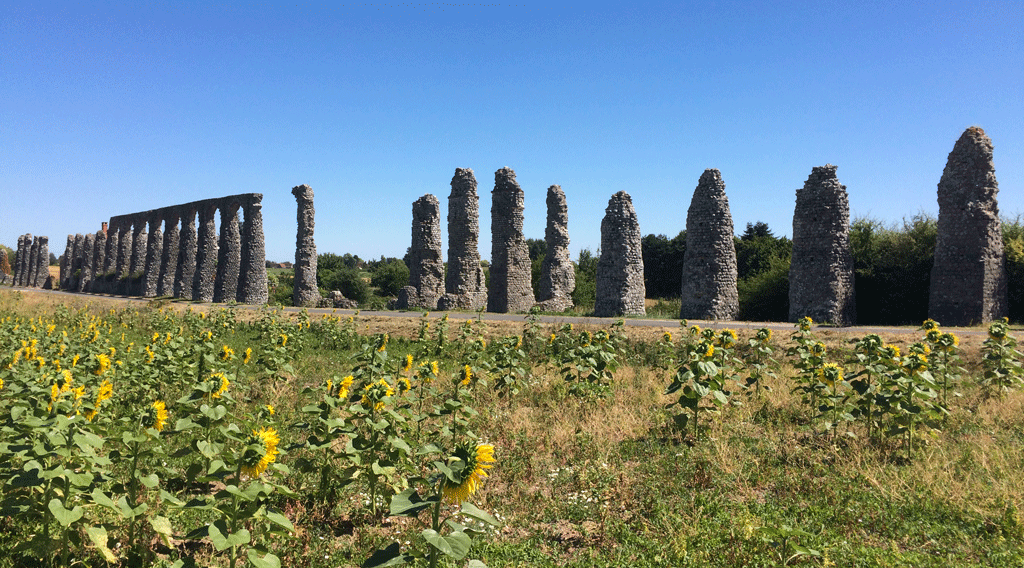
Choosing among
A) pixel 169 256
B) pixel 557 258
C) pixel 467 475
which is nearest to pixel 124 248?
pixel 169 256

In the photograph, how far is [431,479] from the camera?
120 inches

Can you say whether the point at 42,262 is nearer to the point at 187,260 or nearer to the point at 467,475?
the point at 187,260

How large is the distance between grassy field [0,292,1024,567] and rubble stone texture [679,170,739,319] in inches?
554

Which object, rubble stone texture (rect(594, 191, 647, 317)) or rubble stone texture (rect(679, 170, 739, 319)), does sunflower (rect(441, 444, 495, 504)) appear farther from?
rubble stone texture (rect(594, 191, 647, 317))

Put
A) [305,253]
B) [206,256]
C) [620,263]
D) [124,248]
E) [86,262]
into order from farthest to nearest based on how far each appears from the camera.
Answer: [86,262]
[124,248]
[206,256]
[305,253]
[620,263]

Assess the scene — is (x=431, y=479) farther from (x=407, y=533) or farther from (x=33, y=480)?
(x=33, y=480)

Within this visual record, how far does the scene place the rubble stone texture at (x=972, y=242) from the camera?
19.6 meters

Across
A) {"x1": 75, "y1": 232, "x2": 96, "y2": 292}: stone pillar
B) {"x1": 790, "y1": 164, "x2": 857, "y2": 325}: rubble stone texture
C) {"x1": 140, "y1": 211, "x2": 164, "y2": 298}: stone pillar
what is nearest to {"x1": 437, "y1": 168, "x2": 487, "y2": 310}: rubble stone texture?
{"x1": 790, "y1": 164, "x2": 857, "y2": 325}: rubble stone texture

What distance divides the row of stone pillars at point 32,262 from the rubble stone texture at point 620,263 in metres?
76.4

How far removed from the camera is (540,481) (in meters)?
6.24

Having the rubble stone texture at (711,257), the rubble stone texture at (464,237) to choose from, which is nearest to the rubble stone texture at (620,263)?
the rubble stone texture at (711,257)

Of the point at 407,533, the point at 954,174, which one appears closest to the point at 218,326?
the point at 407,533

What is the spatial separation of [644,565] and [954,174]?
22.6m

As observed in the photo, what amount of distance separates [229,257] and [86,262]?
38892mm
